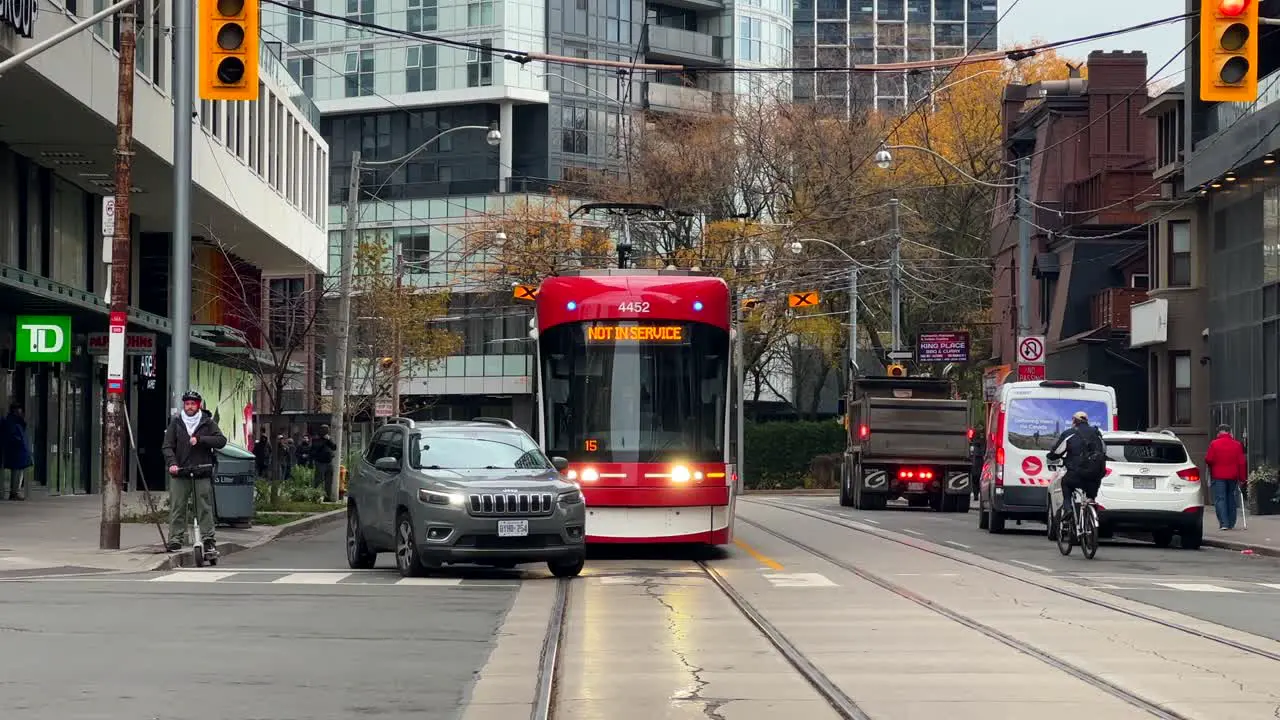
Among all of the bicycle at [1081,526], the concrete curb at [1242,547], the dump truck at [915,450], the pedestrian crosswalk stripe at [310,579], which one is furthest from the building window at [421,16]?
the pedestrian crosswalk stripe at [310,579]

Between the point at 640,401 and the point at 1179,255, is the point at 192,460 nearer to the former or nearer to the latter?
the point at 640,401

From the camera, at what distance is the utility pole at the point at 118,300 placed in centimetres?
2270

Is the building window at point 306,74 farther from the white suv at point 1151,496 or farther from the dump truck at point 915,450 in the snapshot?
the white suv at point 1151,496

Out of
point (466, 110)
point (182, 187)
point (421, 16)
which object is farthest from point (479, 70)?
point (182, 187)

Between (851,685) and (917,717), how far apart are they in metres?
1.34

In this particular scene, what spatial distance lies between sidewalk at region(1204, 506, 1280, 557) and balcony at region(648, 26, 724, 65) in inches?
2210

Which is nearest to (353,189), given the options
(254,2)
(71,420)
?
(71,420)

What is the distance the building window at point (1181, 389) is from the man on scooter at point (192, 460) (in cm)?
3209

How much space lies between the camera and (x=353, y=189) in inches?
1610

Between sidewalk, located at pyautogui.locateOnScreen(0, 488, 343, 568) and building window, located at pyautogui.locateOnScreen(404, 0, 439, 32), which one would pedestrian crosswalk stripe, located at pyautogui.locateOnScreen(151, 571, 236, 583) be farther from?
building window, located at pyautogui.locateOnScreen(404, 0, 439, 32)

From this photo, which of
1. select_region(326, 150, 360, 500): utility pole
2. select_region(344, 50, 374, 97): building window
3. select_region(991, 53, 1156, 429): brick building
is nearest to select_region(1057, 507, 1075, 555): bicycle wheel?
select_region(326, 150, 360, 500): utility pole

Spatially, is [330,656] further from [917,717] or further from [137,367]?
[137,367]

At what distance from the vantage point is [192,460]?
21.5 meters

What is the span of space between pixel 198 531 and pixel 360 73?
67.9 metres
